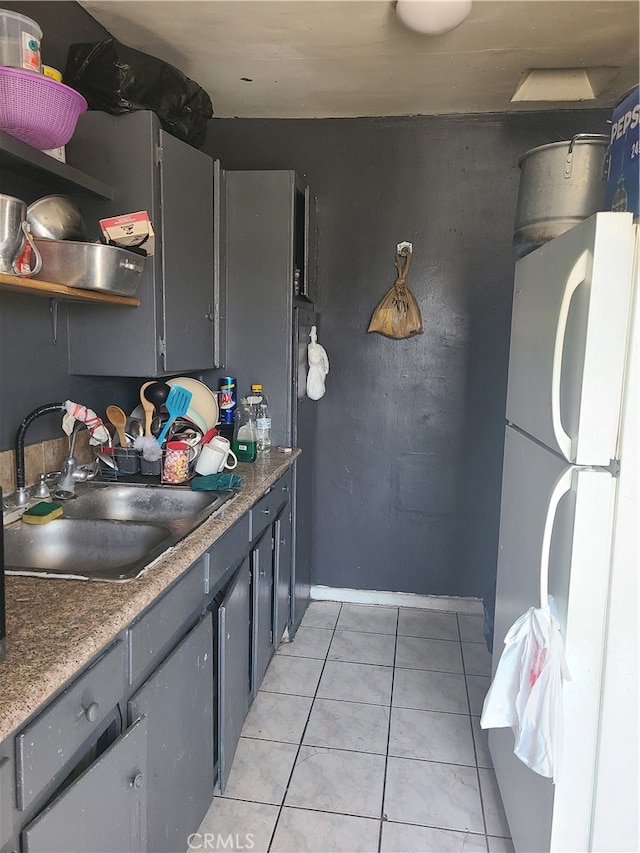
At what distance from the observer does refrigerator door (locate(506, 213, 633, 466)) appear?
47.5 inches

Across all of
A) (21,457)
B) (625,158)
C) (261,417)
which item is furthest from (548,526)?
(261,417)

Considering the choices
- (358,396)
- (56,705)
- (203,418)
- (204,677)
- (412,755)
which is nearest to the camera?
(56,705)

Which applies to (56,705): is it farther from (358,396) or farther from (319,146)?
(319,146)

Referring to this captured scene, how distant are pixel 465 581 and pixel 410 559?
302 millimetres

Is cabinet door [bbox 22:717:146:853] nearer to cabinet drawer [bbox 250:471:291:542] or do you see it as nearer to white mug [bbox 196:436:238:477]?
cabinet drawer [bbox 250:471:291:542]

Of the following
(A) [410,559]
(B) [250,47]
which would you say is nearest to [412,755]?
(A) [410,559]

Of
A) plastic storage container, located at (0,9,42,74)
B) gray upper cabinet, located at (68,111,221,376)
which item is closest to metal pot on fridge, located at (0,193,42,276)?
Answer: plastic storage container, located at (0,9,42,74)

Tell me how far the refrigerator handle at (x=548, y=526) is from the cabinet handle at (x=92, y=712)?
3.12 feet

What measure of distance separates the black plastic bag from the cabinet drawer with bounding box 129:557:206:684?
1.47m

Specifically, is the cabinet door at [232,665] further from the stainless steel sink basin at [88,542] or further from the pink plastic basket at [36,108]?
the pink plastic basket at [36,108]

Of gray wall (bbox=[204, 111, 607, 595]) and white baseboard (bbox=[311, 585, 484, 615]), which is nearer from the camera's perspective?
gray wall (bbox=[204, 111, 607, 595])

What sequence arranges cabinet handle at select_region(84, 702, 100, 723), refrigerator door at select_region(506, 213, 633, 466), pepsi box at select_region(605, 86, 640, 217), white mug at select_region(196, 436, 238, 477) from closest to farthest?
cabinet handle at select_region(84, 702, 100, 723)
refrigerator door at select_region(506, 213, 633, 466)
pepsi box at select_region(605, 86, 640, 217)
white mug at select_region(196, 436, 238, 477)

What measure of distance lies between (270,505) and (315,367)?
3.08 feet

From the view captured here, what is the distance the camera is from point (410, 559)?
321cm
